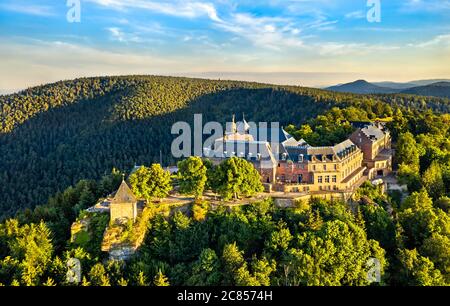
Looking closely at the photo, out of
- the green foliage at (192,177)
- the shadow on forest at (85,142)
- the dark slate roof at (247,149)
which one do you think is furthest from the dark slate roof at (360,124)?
the green foliage at (192,177)

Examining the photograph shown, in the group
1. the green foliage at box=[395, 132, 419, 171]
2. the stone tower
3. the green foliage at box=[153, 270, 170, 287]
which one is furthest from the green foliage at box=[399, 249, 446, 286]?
the stone tower

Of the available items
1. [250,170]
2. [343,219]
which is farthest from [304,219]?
[250,170]

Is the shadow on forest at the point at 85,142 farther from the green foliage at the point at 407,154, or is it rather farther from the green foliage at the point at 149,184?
the green foliage at the point at 149,184

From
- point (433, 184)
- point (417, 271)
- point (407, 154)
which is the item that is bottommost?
point (417, 271)

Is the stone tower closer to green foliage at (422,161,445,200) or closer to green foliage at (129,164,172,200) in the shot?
green foliage at (129,164,172,200)

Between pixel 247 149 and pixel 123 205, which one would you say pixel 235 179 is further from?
pixel 123 205

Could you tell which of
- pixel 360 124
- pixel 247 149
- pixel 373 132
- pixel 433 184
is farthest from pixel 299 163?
pixel 360 124

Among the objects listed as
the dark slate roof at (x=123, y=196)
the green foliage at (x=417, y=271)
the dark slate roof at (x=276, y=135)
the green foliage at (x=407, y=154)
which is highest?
the dark slate roof at (x=276, y=135)
